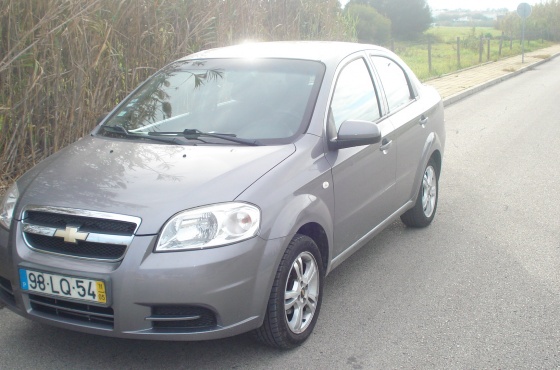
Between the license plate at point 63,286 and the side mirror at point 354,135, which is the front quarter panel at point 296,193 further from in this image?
the license plate at point 63,286

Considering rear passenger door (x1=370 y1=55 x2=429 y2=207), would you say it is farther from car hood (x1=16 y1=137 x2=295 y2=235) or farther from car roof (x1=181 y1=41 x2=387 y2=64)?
car hood (x1=16 y1=137 x2=295 y2=235)

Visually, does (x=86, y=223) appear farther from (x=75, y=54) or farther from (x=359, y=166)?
(x=75, y=54)

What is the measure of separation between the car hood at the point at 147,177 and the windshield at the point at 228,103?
22 centimetres

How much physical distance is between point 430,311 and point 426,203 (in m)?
1.93

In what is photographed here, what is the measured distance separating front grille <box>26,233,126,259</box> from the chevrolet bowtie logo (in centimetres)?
2

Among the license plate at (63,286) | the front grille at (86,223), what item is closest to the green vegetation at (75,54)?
the front grille at (86,223)

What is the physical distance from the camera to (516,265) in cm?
552

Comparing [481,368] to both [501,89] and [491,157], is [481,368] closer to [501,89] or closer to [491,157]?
[491,157]

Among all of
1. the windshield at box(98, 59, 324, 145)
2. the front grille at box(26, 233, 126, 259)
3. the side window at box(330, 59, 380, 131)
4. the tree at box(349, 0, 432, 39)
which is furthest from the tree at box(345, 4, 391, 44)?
the front grille at box(26, 233, 126, 259)

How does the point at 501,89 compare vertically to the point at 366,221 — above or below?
below

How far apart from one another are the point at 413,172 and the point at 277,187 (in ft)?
7.28

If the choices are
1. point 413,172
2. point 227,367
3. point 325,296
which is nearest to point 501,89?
point 413,172

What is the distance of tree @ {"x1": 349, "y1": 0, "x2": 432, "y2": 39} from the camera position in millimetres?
63562

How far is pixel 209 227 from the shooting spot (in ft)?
12.0
